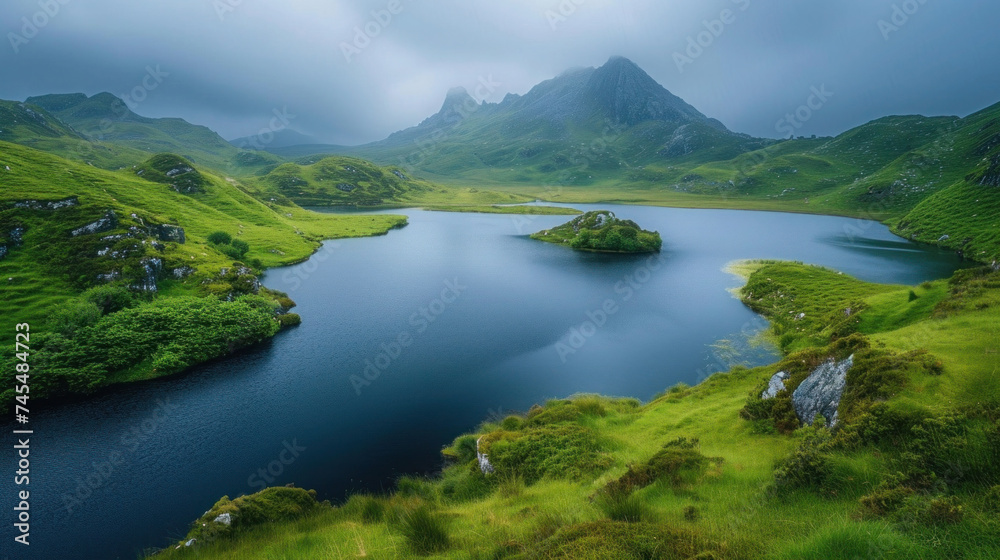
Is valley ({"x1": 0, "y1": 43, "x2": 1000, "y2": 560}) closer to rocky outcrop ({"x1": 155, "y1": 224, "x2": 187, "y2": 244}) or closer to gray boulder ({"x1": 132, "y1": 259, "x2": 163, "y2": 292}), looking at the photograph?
gray boulder ({"x1": 132, "y1": 259, "x2": 163, "y2": 292})

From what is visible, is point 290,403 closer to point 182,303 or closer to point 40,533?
point 40,533

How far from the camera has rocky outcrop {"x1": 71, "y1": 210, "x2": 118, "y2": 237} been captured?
5462 cm

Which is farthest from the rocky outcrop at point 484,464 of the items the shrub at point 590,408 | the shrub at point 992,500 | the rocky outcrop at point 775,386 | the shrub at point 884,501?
the shrub at point 992,500

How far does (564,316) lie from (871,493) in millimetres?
43439

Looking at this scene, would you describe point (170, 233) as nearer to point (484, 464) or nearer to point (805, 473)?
point (484, 464)

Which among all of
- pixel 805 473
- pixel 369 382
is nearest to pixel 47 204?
pixel 369 382

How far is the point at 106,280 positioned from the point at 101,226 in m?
14.6

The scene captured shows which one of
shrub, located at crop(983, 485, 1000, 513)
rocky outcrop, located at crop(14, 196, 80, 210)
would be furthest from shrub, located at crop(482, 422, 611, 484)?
rocky outcrop, located at crop(14, 196, 80, 210)

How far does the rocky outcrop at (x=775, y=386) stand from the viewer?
1842 centimetres

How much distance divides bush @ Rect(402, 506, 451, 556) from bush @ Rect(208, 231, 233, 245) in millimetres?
88251

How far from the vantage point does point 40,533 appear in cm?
2086

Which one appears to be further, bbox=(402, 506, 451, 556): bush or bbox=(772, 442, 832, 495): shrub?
bbox=(772, 442, 832, 495): shrub

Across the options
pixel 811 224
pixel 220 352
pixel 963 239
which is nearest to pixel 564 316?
pixel 220 352

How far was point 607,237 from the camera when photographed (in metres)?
95.6
